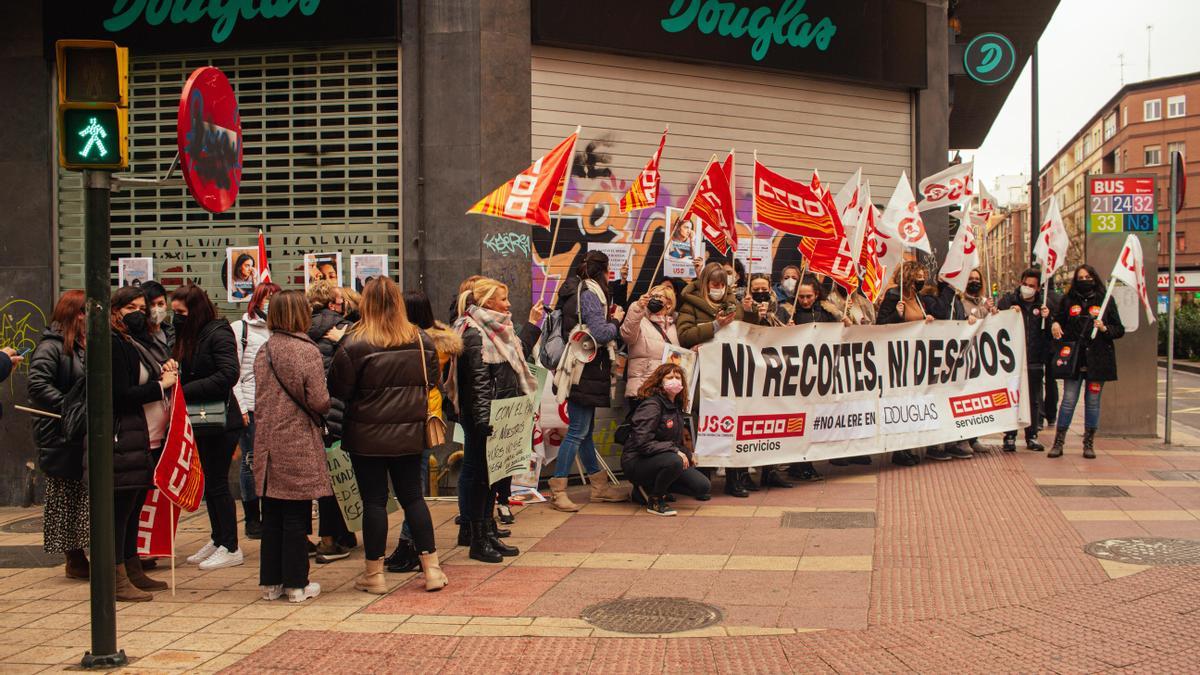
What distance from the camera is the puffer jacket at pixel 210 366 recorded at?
7.48m

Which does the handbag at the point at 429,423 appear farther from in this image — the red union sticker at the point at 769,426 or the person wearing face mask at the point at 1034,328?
the person wearing face mask at the point at 1034,328

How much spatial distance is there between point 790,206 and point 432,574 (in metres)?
5.36

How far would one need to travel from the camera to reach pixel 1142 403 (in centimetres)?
1359

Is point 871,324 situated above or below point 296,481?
above

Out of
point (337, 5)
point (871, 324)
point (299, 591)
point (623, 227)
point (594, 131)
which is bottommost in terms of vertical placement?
point (299, 591)

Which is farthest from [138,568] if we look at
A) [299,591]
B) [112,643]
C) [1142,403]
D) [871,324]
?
[1142,403]

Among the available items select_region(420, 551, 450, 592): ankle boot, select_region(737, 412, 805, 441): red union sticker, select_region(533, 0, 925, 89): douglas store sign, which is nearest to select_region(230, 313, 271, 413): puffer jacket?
select_region(420, 551, 450, 592): ankle boot

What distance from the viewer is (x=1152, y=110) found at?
82312 mm

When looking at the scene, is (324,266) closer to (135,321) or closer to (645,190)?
(645,190)

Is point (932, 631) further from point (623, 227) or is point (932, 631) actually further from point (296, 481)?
point (623, 227)

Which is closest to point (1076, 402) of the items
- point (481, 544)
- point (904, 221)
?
point (904, 221)

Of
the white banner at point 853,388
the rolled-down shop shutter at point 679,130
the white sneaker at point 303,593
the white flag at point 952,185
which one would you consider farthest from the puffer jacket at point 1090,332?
the white sneaker at point 303,593

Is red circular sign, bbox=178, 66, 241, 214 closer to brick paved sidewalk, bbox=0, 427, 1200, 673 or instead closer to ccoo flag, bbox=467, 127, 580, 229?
brick paved sidewalk, bbox=0, 427, 1200, 673

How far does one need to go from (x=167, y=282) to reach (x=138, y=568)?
4.85 m
